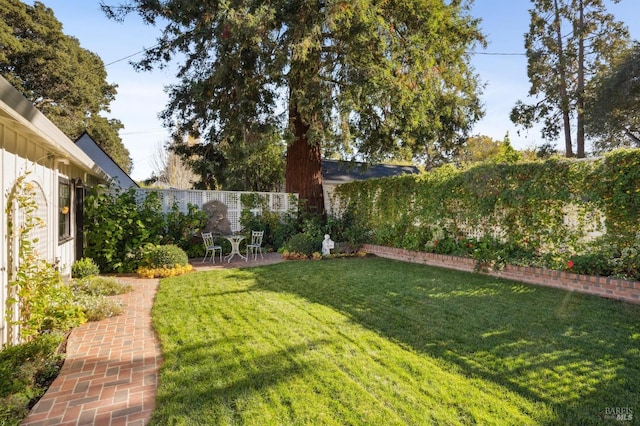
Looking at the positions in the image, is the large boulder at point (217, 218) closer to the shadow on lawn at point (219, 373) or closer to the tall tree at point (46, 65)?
the shadow on lawn at point (219, 373)

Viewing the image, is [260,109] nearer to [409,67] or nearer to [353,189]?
[353,189]

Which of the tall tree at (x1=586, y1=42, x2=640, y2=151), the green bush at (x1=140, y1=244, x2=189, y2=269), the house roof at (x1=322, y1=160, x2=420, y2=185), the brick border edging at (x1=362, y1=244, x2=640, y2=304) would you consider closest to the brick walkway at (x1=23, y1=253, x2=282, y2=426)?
the green bush at (x1=140, y1=244, x2=189, y2=269)

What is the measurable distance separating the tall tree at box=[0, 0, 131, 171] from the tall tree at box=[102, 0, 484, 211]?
12.7 m

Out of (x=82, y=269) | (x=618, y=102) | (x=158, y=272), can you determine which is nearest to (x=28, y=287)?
(x=82, y=269)

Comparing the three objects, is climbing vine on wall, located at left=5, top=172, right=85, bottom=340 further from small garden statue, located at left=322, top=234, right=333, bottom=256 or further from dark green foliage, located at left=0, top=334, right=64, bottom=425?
small garden statue, located at left=322, top=234, right=333, bottom=256

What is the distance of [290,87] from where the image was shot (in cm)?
1035

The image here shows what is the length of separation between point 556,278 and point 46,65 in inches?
1001

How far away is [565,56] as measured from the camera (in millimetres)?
17141

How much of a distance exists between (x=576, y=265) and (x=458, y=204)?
2588 mm

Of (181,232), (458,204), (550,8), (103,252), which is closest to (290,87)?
(181,232)

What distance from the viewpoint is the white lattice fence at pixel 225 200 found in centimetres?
1003

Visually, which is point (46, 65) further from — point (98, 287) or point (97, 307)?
point (97, 307)

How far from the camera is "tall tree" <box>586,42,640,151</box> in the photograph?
44.7 ft

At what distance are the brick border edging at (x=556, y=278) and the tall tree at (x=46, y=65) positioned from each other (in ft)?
72.4
